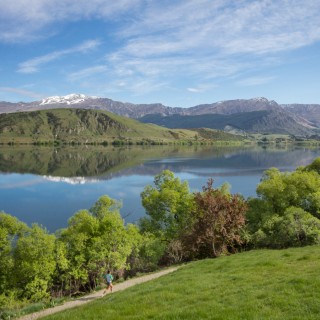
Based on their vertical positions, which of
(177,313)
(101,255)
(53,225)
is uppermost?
(177,313)

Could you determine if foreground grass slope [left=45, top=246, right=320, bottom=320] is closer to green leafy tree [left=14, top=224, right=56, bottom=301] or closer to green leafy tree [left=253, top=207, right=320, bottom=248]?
green leafy tree [left=14, top=224, right=56, bottom=301]

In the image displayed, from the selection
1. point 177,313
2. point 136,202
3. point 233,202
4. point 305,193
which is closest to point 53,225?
point 136,202

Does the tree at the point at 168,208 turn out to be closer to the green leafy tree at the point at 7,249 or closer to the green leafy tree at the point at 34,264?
the green leafy tree at the point at 34,264

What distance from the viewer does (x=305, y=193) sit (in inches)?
2105

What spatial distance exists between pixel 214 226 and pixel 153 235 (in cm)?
993

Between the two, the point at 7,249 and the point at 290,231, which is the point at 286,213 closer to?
the point at 290,231

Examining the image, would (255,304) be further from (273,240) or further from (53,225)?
(53,225)

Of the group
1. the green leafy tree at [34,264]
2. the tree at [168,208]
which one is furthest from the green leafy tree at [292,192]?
the green leafy tree at [34,264]

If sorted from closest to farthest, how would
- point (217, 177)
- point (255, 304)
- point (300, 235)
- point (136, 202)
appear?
point (255, 304) → point (300, 235) → point (136, 202) → point (217, 177)

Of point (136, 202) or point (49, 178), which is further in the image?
point (49, 178)

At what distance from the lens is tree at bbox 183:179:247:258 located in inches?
1726

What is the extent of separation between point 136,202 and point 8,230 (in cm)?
6102

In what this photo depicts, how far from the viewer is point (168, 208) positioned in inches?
2132

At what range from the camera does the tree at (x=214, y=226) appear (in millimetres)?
43844
